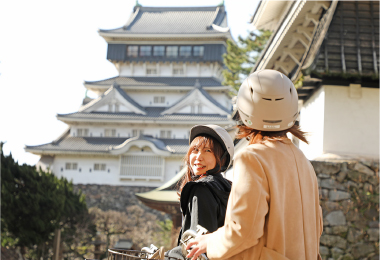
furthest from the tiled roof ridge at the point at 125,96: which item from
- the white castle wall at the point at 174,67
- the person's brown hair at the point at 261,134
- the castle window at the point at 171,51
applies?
the person's brown hair at the point at 261,134

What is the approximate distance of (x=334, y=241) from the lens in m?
7.33

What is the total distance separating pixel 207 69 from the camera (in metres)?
36.2

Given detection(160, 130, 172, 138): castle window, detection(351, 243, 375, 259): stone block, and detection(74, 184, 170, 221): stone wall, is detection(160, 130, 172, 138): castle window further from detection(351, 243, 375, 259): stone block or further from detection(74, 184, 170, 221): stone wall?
detection(351, 243, 375, 259): stone block

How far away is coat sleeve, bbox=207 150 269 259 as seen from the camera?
182cm

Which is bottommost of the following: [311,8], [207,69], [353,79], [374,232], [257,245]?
[374,232]

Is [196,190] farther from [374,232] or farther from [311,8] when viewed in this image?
[311,8]

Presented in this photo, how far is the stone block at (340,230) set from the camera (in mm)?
7371

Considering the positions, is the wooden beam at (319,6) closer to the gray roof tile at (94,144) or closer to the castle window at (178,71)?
the gray roof tile at (94,144)

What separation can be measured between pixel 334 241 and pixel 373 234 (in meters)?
0.65

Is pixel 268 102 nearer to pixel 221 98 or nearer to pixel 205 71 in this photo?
pixel 221 98

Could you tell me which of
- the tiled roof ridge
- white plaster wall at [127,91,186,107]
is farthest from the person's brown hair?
white plaster wall at [127,91,186,107]

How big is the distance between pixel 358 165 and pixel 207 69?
29.3 meters

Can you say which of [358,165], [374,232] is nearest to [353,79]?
[358,165]

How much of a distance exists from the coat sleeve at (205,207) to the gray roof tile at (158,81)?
31720 millimetres
